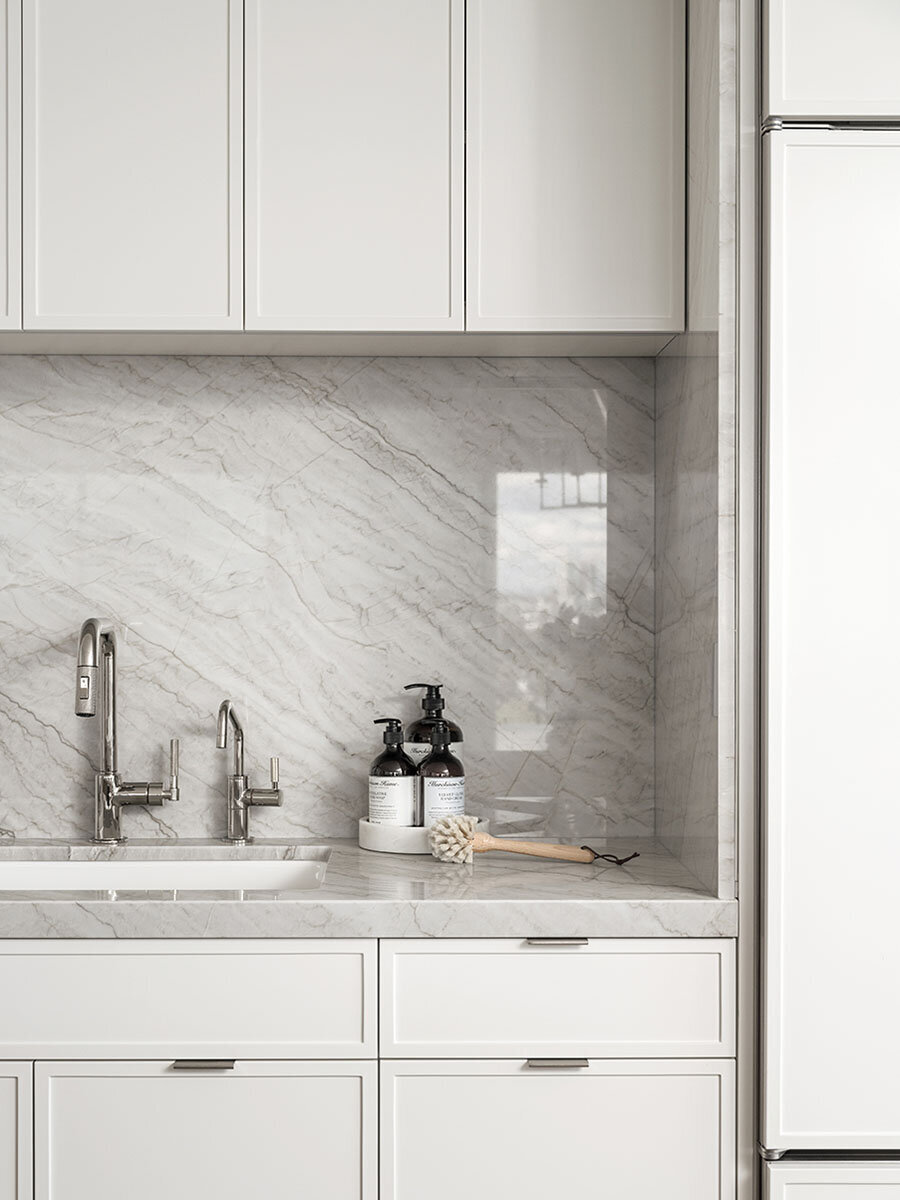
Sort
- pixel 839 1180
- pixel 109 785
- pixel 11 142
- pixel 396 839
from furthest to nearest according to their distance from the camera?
pixel 109 785 < pixel 396 839 < pixel 11 142 < pixel 839 1180

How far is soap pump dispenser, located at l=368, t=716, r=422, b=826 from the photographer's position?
6.48 ft

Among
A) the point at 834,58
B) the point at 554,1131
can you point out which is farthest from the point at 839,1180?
the point at 834,58

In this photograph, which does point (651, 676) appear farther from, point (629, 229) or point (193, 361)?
point (193, 361)

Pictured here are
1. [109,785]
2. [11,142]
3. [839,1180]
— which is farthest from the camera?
[109,785]

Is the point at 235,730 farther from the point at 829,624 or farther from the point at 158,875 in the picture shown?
the point at 829,624

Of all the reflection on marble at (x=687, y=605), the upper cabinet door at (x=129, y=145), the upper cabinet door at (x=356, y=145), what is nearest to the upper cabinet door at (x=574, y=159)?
the upper cabinet door at (x=356, y=145)

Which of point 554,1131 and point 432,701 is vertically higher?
point 432,701

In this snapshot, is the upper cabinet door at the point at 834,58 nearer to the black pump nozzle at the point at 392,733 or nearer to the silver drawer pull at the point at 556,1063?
the black pump nozzle at the point at 392,733

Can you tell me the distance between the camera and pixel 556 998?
160 centimetres

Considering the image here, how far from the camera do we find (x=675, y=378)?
1.95 metres

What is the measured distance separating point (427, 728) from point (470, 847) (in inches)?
10.5

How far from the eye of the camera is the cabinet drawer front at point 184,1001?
62.6 inches

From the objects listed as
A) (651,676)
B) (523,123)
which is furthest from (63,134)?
(651,676)

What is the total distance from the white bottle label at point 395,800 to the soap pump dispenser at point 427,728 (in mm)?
57
